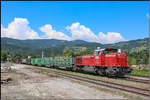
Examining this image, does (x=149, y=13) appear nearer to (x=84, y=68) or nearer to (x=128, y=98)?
(x=128, y=98)

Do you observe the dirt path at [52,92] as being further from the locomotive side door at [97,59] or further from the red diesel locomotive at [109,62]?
the locomotive side door at [97,59]

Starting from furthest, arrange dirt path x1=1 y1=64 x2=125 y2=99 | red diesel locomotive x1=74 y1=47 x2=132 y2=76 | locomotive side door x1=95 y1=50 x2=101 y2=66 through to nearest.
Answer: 1. locomotive side door x1=95 y1=50 x2=101 y2=66
2. red diesel locomotive x1=74 y1=47 x2=132 y2=76
3. dirt path x1=1 y1=64 x2=125 y2=99

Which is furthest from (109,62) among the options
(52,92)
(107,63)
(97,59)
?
(52,92)

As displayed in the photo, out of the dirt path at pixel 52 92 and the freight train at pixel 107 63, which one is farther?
the freight train at pixel 107 63

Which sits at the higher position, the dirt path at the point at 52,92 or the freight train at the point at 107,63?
the freight train at the point at 107,63

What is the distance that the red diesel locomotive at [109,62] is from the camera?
16.0 meters

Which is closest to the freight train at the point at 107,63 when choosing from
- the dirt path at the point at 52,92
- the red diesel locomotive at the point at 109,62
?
the red diesel locomotive at the point at 109,62

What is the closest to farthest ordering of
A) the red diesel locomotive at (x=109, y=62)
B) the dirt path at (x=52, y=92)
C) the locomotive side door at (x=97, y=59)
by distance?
the dirt path at (x=52, y=92) → the red diesel locomotive at (x=109, y=62) → the locomotive side door at (x=97, y=59)

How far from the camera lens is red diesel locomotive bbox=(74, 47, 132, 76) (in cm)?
1602

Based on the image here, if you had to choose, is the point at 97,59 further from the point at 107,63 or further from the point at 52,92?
the point at 52,92

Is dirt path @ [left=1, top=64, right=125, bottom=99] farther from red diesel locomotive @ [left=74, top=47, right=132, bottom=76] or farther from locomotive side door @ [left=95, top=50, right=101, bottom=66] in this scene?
locomotive side door @ [left=95, top=50, right=101, bottom=66]

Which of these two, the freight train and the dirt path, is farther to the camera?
the freight train

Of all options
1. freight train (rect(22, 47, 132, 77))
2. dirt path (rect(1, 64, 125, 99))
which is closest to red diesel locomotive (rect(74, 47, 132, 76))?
freight train (rect(22, 47, 132, 77))

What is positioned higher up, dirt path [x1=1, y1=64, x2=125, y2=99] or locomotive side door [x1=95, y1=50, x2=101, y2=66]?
locomotive side door [x1=95, y1=50, x2=101, y2=66]
